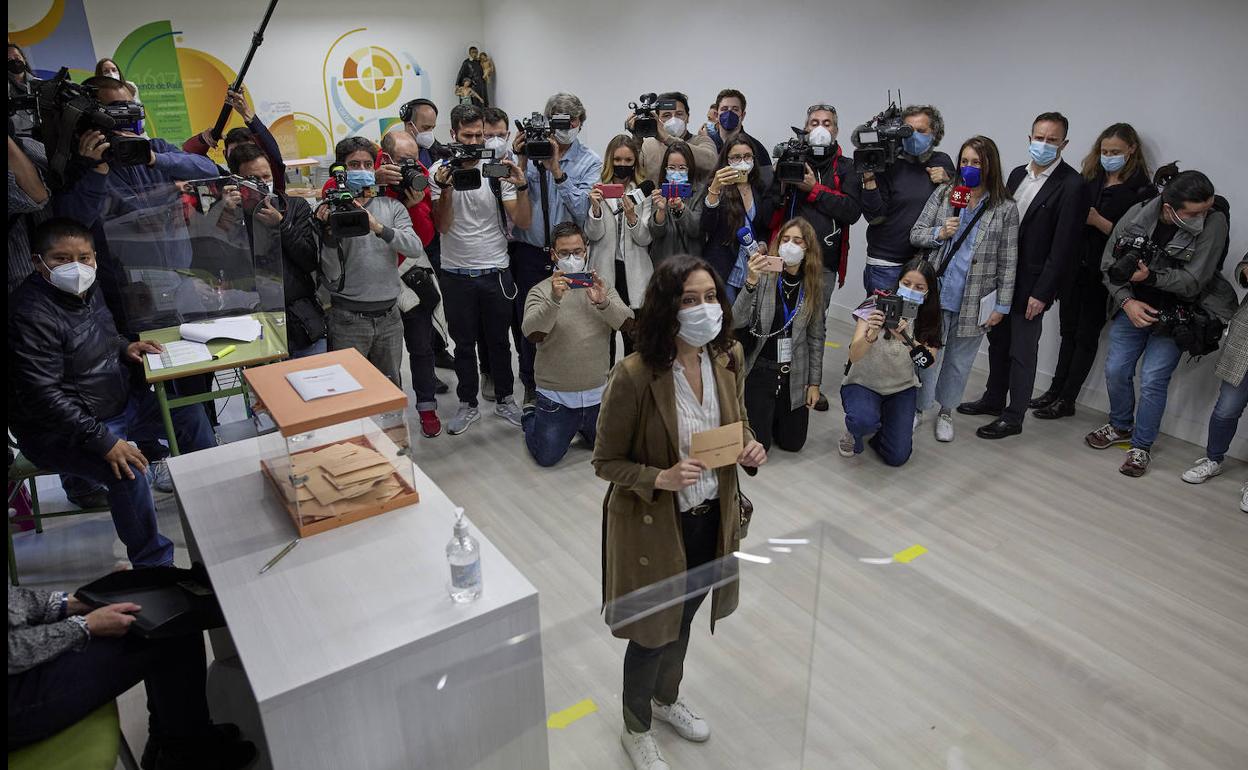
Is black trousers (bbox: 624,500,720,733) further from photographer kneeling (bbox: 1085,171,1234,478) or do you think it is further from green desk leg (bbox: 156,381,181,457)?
photographer kneeling (bbox: 1085,171,1234,478)

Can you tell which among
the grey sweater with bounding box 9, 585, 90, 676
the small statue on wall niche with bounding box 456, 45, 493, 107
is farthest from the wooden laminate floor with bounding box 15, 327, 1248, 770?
the small statue on wall niche with bounding box 456, 45, 493, 107

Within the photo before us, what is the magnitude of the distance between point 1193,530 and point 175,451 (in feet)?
13.7

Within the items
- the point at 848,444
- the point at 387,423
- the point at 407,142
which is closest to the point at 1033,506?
the point at 848,444

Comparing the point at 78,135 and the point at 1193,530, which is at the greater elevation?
the point at 78,135

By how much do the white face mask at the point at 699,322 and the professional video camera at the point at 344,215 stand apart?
6.54 ft

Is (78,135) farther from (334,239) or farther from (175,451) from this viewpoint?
(175,451)

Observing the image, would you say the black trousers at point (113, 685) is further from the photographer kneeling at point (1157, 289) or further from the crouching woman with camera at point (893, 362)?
the photographer kneeling at point (1157, 289)

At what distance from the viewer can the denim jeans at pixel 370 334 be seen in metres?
3.82

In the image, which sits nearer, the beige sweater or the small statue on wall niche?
the beige sweater

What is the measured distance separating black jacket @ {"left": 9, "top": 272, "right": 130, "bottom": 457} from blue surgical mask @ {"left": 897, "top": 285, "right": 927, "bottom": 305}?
129 inches

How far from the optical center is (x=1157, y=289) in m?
3.82

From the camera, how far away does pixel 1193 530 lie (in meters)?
3.47

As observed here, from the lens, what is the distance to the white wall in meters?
3.94

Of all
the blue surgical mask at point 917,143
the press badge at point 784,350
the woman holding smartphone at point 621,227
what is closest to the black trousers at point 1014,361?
the blue surgical mask at point 917,143
